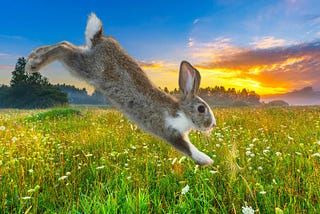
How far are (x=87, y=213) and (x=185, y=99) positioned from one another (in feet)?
5.76

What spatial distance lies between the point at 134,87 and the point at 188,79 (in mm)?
517

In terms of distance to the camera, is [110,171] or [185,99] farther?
[110,171]

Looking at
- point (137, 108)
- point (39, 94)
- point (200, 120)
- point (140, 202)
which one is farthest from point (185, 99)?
point (39, 94)

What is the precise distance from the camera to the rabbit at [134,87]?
2654mm

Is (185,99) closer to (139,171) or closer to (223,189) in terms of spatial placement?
(223,189)

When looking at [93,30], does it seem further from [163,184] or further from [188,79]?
[163,184]

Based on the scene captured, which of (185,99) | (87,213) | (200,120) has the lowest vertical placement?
(87,213)

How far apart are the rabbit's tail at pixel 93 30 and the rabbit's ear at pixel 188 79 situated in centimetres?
106

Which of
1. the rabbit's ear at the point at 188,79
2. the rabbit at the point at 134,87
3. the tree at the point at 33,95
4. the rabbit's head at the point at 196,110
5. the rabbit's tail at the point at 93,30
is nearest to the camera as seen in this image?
the rabbit's ear at the point at 188,79

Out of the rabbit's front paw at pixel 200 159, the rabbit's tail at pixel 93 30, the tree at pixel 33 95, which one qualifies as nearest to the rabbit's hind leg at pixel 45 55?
the rabbit's tail at pixel 93 30

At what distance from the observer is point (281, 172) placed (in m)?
4.73

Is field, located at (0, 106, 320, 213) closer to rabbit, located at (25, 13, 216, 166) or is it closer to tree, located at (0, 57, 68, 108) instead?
rabbit, located at (25, 13, 216, 166)

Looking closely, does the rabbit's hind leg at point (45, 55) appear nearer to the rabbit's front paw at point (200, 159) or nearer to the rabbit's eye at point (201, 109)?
the rabbit's eye at point (201, 109)

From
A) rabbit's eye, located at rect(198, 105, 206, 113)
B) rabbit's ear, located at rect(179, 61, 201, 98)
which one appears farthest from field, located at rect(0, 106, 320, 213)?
rabbit's ear, located at rect(179, 61, 201, 98)
